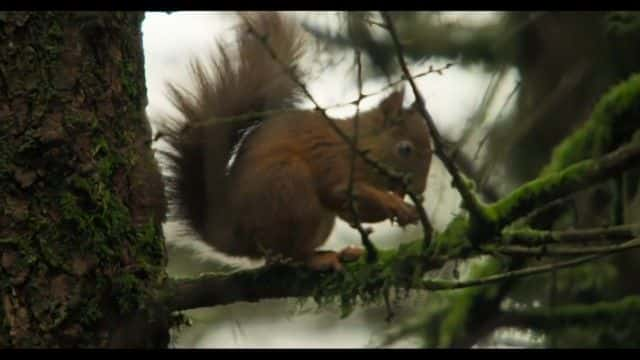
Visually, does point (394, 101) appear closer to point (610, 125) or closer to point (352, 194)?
point (610, 125)

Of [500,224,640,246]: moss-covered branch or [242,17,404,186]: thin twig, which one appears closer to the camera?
[242,17,404,186]: thin twig

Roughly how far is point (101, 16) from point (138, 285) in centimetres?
58

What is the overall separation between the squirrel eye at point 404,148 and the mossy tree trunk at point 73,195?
937mm

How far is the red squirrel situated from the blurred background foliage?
19cm

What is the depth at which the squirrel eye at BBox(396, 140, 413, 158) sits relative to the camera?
3.17 metres

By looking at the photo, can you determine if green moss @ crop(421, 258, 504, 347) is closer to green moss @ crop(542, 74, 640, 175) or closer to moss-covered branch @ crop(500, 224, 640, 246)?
green moss @ crop(542, 74, 640, 175)

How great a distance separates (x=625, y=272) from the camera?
3.95 m

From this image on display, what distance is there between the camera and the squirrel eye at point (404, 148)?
3167 mm

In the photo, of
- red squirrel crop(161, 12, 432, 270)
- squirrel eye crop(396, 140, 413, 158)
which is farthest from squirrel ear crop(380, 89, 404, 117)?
red squirrel crop(161, 12, 432, 270)

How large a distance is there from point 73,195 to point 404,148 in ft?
3.73

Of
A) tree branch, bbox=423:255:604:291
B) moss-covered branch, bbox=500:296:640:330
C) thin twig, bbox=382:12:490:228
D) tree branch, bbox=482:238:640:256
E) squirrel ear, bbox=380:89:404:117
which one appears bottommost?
tree branch, bbox=423:255:604:291

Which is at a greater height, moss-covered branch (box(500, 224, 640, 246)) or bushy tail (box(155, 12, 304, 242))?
bushy tail (box(155, 12, 304, 242))

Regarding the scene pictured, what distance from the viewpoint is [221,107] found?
9.27 ft

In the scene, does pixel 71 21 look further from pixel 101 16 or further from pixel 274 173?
pixel 274 173
